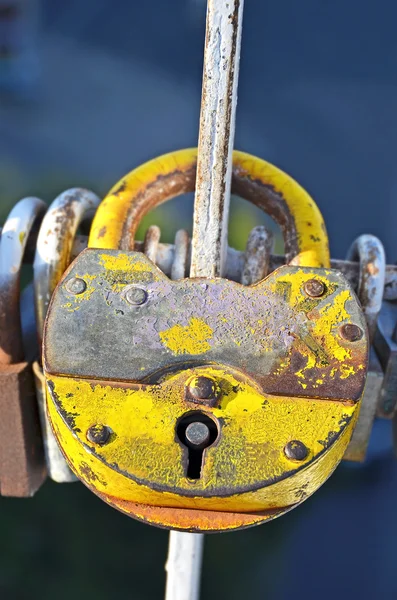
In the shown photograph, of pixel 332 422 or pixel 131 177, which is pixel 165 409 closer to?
pixel 332 422

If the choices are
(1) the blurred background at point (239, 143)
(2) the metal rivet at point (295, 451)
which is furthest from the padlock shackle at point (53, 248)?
(1) the blurred background at point (239, 143)

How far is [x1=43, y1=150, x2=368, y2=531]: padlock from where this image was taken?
525mm

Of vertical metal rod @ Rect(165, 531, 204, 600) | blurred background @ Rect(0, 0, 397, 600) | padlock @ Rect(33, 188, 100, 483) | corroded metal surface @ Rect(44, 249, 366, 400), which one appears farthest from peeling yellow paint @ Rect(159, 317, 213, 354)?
blurred background @ Rect(0, 0, 397, 600)

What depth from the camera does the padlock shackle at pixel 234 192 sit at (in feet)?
2.43

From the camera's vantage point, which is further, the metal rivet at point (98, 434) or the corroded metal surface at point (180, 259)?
the corroded metal surface at point (180, 259)

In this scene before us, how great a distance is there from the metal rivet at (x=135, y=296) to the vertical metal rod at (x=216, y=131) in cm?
9

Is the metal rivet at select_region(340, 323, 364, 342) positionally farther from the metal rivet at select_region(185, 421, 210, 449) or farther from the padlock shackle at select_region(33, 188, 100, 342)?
the padlock shackle at select_region(33, 188, 100, 342)

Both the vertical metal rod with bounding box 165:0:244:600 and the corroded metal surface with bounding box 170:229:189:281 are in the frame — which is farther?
the corroded metal surface with bounding box 170:229:189:281

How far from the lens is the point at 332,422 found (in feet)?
1.79

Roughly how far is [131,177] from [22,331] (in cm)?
25

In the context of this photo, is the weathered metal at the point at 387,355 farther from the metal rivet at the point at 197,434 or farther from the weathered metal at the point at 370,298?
the metal rivet at the point at 197,434

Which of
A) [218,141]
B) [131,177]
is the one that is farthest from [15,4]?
[218,141]

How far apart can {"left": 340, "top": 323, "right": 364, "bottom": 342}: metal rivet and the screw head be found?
0.04 meters

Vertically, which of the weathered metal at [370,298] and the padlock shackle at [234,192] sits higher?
the padlock shackle at [234,192]
